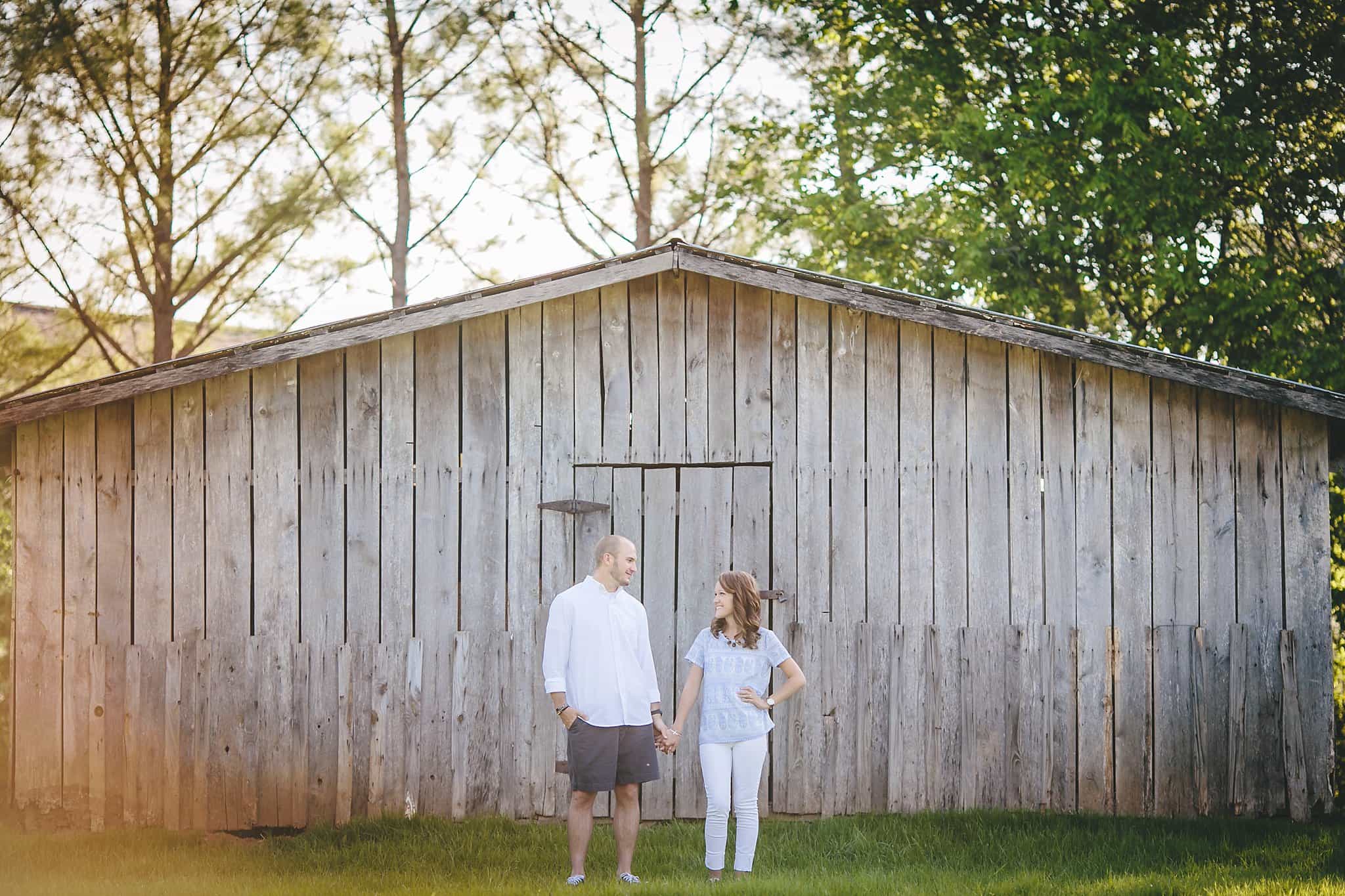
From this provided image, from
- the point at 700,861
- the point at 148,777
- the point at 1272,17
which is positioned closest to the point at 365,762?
the point at 148,777

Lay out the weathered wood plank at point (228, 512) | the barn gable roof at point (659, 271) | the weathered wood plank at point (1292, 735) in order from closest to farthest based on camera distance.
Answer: the barn gable roof at point (659, 271), the weathered wood plank at point (1292, 735), the weathered wood plank at point (228, 512)

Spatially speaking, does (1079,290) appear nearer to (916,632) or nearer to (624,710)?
(916,632)

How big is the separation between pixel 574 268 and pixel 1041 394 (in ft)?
11.3

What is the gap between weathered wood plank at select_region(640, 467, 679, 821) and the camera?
26.9ft

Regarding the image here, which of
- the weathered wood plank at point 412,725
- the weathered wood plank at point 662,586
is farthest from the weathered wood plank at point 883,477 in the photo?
the weathered wood plank at point 412,725

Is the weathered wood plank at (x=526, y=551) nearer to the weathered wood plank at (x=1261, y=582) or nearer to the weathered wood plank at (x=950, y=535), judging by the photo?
the weathered wood plank at (x=950, y=535)

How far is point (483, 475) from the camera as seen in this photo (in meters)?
8.24

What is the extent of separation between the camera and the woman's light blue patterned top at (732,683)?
20.1 ft

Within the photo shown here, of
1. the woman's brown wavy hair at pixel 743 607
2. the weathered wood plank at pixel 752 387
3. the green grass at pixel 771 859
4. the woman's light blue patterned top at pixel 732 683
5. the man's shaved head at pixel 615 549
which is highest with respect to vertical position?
the weathered wood plank at pixel 752 387

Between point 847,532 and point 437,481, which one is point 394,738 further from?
point 847,532

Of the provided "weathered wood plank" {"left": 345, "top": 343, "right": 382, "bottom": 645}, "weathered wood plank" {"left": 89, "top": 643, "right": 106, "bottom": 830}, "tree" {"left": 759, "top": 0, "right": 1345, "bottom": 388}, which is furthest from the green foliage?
"weathered wood plank" {"left": 89, "top": 643, "right": 106, "bottom": 830}

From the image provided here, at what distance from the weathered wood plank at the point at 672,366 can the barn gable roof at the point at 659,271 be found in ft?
1.20

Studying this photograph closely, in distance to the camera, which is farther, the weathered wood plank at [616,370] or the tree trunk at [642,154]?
the tree trunk at [642,154]

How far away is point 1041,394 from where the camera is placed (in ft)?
27.1
